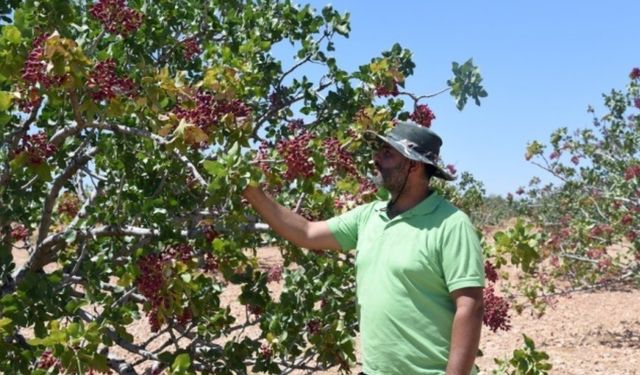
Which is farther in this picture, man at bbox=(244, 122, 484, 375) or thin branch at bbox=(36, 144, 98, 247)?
thin branch at bbox=(36, 144, 98, 247)

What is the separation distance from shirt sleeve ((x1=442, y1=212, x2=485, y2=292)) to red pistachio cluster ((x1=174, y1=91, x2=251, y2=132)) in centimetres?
90

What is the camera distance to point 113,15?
324cm

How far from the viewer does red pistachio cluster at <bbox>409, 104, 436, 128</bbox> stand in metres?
3.85

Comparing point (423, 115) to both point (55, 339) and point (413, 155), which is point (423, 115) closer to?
point (413, 155)

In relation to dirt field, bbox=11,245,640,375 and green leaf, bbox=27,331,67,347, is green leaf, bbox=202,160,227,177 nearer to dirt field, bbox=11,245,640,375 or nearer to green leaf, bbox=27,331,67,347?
green leaf, bbox=27,331,67,347

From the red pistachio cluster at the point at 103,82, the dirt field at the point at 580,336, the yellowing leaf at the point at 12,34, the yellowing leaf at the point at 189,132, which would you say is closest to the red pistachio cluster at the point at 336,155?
the yellowing leaf at the point at 189,132

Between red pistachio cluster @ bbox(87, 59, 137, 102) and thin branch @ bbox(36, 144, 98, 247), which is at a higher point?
thin branch @ bbox(36, 144, 98, 247)

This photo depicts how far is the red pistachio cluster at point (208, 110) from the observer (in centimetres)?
278

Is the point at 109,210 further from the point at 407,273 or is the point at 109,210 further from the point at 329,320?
the point at 407,273

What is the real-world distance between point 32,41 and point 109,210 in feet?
A: 3.92

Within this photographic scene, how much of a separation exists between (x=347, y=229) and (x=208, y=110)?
0.73 metres


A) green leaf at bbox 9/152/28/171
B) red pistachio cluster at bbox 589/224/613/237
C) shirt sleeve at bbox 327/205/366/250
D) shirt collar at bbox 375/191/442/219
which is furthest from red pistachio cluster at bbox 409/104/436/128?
red pistachio cluster at bbox 589/224/613/237

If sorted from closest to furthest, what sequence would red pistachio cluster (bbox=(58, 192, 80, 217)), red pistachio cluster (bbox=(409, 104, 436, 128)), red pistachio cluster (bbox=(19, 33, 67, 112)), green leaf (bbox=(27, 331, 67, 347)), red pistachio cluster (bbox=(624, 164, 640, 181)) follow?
green leaf (bbox=(27, 331, 67, 347))
red pistachio cluster (bbox=(19, 33, 67, 112))
red pistachio cluster (bbox=(409, 104, 436, 128))
red pistachio cluster (bbox=(58, 192, 80, 217))
red pistachio cluster (bbox=(624, 164, 640, 181))

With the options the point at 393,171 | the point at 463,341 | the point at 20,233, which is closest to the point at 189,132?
the point at 393,171
